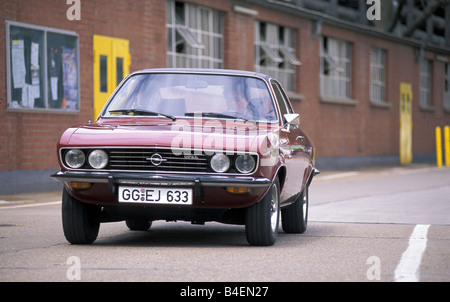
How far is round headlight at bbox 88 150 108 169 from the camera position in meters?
7.63

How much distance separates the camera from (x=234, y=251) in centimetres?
754

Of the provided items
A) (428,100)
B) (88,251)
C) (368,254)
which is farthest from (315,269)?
(428,100)

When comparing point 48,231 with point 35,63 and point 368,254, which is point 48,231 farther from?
point 35,63

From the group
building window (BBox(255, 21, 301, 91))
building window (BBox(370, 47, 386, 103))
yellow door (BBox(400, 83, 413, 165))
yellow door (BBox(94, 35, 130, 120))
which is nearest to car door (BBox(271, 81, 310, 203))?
yellow door (BBox(94, 35, 130, 120))

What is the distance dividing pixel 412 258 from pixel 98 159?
8.66 feet

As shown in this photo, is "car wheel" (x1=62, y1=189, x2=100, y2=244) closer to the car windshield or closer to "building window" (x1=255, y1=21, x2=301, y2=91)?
the car windshield

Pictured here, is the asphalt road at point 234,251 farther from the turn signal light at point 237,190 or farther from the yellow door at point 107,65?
the yellow door at point 107,65

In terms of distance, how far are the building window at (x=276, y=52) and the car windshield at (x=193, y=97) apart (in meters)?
15.1

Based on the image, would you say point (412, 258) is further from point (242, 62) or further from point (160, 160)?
point (242, 62)

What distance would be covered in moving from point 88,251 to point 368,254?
225cm

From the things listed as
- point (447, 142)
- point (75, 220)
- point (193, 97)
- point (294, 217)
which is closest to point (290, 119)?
point (193, 97)

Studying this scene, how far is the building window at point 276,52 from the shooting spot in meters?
24.0

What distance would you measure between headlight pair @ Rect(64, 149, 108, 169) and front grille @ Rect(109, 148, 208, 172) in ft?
0.37

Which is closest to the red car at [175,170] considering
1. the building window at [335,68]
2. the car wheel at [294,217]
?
the car wheel at [294,217]
